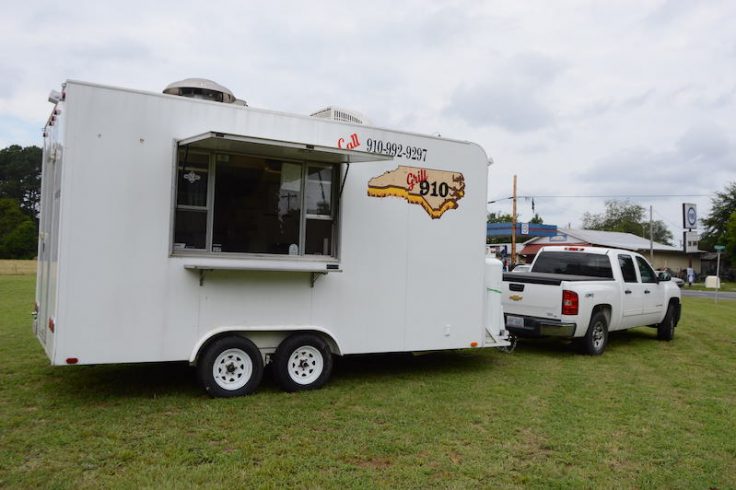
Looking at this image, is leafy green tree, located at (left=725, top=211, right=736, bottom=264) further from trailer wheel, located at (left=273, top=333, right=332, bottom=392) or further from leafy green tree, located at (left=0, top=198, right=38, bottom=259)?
leafy green tree, located at (left=0, top=198, right=38, bottom=259)

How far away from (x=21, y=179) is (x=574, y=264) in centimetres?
7712

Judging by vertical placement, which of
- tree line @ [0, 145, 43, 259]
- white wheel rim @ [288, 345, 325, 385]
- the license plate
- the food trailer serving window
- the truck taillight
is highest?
tree line @ [0, 145, 43, 259]

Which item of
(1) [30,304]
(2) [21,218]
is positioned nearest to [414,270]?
(1) [30,304]

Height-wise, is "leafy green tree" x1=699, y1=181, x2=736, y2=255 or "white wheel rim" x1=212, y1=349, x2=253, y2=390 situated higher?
"leafy green tree" x1=699, y1=181, x2=736, y2=255

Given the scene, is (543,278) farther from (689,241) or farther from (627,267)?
(689,241)

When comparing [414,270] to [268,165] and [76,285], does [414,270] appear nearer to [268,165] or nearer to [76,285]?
[268,165]

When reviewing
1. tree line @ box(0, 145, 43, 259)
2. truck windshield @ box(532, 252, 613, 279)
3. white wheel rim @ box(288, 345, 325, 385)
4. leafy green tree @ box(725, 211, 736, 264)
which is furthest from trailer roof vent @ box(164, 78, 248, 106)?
tree line @ box(0, 145, 43, 259)

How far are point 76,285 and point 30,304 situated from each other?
11.4 metres

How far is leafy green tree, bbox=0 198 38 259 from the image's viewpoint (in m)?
57.2

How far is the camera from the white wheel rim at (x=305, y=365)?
6.39 metres

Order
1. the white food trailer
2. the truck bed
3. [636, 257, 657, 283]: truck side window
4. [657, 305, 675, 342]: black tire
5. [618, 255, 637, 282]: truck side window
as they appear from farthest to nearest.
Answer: [657, 305, 675, 342]: black tire < [636, 257, 657, 283]: truck side window < [618, 255, 637, 282]: truck side window < the truck bed < the white food trailer

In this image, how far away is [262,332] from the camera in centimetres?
628

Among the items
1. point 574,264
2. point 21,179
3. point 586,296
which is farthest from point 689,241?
point 21,179

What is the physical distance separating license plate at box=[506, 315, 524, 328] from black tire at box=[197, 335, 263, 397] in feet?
16.0
